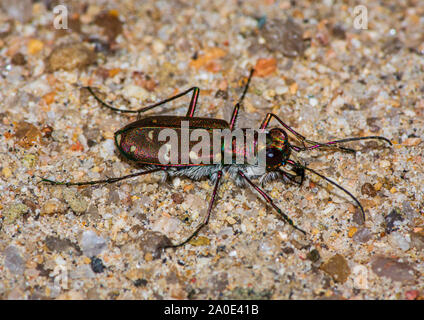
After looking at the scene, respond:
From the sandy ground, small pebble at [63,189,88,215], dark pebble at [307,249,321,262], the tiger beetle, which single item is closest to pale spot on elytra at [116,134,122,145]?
the tiger beetle

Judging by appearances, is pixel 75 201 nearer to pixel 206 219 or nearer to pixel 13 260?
pixel 13 260

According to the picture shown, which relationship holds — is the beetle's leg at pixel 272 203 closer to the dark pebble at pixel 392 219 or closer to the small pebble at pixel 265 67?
the dark pebble at pixel 392 219

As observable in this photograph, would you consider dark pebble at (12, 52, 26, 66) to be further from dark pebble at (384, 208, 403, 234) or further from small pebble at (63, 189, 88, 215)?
dark pebble at (384, 208, 403, 234)

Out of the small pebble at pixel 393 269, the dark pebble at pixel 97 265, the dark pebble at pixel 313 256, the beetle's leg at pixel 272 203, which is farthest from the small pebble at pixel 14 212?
the small pebble at pixel 393 269

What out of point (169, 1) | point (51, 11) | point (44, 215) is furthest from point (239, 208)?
point (51, 11)

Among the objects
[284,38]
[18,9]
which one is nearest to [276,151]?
[284,38]

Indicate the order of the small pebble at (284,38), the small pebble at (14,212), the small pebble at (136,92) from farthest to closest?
the small pebble at (284,38), the small pebble at (136,92), the small pebble at (14,212)

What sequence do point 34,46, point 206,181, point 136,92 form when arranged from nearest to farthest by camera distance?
point 206,181 → point 136,92 → point 34,46
